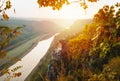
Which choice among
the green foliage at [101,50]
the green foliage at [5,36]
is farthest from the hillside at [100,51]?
the green foliage at [5,36]

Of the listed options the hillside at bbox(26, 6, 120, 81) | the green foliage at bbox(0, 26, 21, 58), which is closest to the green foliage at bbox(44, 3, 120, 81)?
the hillside at bbox(26, 6, 120, 81)

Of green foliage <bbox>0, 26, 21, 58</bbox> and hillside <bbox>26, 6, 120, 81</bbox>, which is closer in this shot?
green foliage <bbox>0, 26, 21, 58</bbox>

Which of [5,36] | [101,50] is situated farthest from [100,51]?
[5,36]

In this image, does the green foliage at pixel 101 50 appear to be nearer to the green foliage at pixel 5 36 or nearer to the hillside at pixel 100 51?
the hillside at pixel 100 51

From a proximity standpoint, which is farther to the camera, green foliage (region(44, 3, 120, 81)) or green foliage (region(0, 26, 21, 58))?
green foliage (region(44, 3, 120, 81))

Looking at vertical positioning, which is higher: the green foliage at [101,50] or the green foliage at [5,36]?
the green foliage at [5,36]

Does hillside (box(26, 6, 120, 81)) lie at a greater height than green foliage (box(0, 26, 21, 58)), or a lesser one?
lesser

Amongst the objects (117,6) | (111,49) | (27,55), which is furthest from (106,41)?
(27,55)

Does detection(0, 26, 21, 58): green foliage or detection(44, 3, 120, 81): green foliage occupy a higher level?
detection(0, 26, 21, 58): green foliage

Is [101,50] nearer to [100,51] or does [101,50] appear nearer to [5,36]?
[100,51]

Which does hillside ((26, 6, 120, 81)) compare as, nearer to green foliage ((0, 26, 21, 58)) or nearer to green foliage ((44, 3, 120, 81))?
green foliage ((44, 3, 120, 81))

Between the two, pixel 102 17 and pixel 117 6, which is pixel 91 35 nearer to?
pixel 102 17
